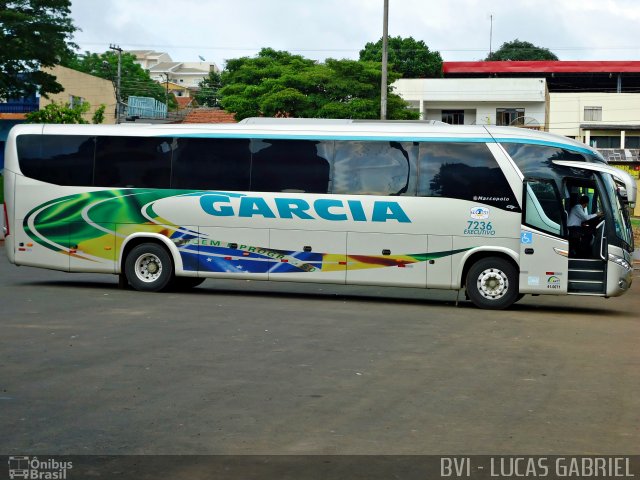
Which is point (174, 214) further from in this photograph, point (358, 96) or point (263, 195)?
point (358, 96)

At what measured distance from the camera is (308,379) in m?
Result: 10.2

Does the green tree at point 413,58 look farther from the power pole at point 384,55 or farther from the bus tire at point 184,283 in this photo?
the bus tire at point 184,283

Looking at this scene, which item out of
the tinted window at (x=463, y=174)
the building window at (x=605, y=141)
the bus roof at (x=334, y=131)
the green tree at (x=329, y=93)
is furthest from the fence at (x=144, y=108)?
the tinted window at (x=463, y=174)

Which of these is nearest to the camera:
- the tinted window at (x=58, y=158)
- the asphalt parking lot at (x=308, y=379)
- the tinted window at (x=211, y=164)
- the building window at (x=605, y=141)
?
the asphalt parking lot at (x=308, y=379)

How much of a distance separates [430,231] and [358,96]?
3805 centimetres

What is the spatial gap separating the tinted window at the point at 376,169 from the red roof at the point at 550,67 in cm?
Result: 6033

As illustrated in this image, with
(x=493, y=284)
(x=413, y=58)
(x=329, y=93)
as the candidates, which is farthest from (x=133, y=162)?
(x=413, y=58)

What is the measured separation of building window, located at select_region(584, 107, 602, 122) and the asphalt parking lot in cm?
5743

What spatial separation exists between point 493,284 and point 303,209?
368 centimetres

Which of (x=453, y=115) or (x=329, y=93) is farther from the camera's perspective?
Answer: (x=453, y=115)

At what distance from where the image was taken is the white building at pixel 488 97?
230ft

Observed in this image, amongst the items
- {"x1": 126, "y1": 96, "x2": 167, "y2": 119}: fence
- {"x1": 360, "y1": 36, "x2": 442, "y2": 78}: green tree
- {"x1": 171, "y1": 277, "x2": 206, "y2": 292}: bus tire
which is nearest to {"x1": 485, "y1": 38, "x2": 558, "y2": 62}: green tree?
{"x1": 360, "y1": 36, "x2": 442, "y2": 78}: green tree

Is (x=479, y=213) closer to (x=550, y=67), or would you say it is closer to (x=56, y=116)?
(x=56, y=116)

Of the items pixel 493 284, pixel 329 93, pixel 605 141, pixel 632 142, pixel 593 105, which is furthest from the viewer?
pixel 593 105
